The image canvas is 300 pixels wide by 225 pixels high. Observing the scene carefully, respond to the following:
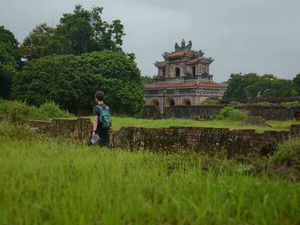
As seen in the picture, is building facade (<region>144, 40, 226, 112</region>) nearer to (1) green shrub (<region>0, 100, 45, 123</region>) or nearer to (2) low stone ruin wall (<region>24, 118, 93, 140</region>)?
(1) green shrub (<region>0, 100, 45, 123</region>)

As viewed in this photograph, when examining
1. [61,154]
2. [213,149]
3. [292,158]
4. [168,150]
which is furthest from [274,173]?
[168,150]

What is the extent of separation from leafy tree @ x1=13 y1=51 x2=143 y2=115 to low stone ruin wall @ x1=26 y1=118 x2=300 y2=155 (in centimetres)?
1624

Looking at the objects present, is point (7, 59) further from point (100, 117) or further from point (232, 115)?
point (100, 117)

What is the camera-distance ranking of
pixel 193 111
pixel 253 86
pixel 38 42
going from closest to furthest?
1. pixel 193 111
2. pixel 38 42
3. pixel 253 86

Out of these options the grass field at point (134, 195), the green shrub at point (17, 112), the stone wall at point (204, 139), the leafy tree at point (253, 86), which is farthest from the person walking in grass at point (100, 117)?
the leafy tree at point (253, 86)

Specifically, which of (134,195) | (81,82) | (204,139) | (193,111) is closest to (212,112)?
(193,111)

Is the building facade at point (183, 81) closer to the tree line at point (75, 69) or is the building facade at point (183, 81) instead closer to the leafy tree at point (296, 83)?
the leafy tree at point (296, 83)

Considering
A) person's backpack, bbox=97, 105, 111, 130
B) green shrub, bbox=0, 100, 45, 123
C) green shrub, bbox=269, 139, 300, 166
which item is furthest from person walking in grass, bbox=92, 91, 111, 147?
green shrub, bbox=0, 100, 45, 123

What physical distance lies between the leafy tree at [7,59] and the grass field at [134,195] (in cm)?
2838

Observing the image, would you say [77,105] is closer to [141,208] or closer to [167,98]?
[167,98]

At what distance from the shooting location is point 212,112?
1244 inches

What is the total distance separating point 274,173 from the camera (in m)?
4.96

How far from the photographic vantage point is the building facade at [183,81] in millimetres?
44719

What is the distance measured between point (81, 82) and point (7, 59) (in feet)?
29.4
